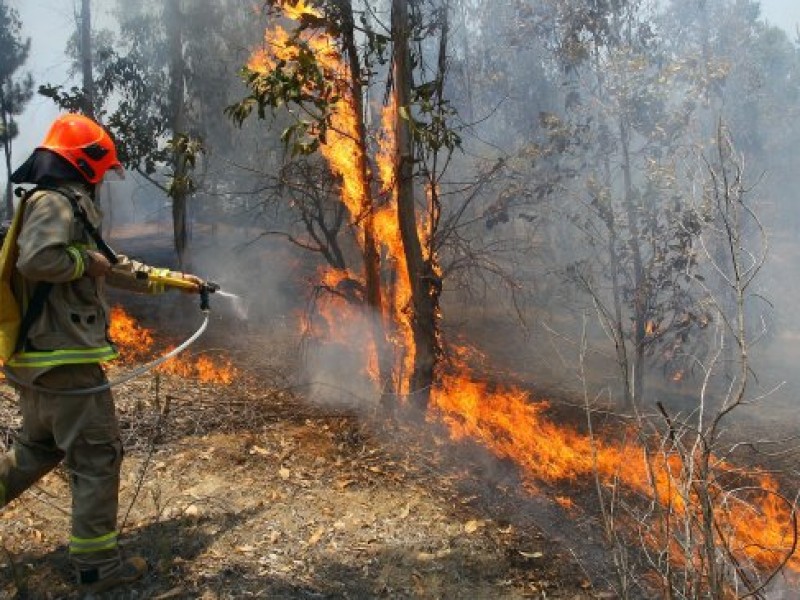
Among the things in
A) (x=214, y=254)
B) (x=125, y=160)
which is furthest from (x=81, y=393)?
(x=214, y=254)

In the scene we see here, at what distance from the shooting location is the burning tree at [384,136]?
5559 millimetres

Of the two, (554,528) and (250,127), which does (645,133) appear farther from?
(250,127)

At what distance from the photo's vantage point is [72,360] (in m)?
3.19

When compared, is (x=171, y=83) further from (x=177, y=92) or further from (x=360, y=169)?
(x=360, y=169)

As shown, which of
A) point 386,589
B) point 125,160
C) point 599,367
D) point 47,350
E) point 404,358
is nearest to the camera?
point 47,350

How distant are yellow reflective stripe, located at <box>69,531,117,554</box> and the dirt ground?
0.82 feet

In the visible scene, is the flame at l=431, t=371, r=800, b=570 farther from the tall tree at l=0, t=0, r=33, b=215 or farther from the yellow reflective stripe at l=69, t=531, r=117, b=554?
the tall tree at l=0, t=0, r=33, b=215

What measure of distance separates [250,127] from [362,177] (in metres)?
19.7

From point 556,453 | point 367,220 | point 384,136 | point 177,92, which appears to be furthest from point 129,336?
point 556,453

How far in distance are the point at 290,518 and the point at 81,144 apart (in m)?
2.62

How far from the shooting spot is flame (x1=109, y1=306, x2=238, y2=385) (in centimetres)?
860

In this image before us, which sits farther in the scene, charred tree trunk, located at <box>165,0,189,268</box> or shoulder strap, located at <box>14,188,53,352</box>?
charred tree trunk, located at <box>165,0,189,268</box>

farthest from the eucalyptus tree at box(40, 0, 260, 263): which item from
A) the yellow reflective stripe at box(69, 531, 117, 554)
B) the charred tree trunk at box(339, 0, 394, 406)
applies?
the yellow reflective stripe at box(69, 531, 117, 554)

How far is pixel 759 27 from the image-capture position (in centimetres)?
3650
